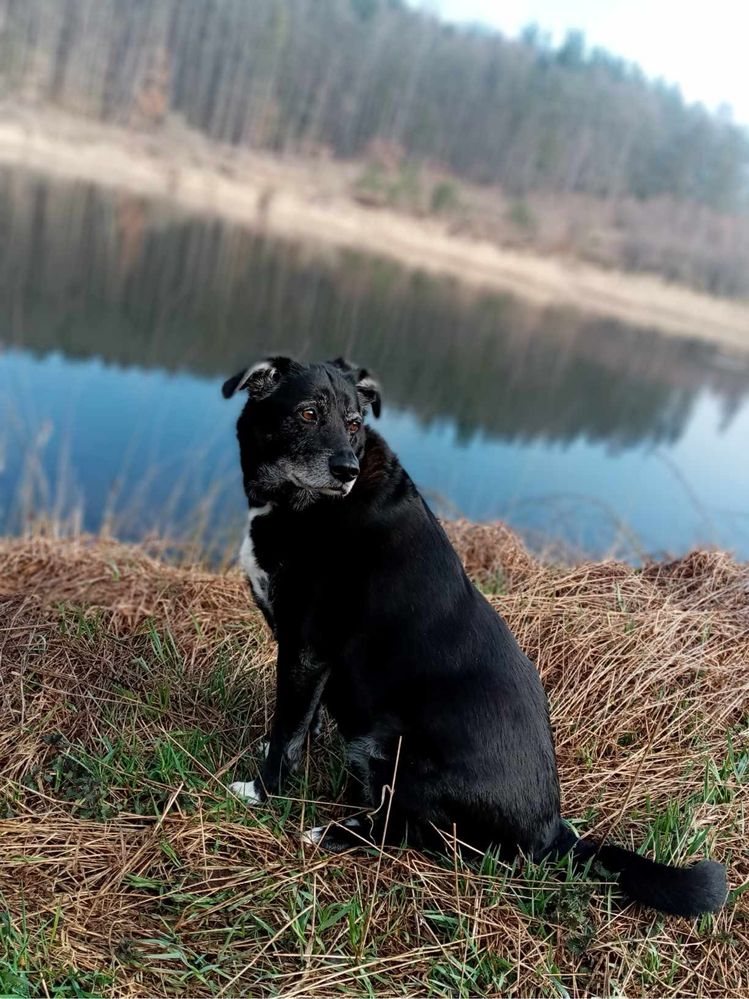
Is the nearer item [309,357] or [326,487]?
[326,487]

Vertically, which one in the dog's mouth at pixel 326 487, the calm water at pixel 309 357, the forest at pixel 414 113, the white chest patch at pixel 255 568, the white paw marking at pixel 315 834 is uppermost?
the forest at pixel 414 113

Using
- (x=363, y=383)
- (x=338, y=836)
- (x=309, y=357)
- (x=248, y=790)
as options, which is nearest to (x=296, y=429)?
(x=363, y=383)

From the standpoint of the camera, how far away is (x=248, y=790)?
290cm

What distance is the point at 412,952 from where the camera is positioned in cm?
221

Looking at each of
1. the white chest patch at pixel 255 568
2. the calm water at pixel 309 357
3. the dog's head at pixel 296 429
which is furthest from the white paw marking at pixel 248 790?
the calm water at pixel 309 357

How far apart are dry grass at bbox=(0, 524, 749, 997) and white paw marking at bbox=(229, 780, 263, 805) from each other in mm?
71

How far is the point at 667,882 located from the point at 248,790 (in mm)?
1506

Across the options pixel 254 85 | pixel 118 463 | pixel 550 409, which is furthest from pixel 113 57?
pixel 118 463

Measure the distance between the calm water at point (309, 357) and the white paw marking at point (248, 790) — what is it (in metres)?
3.39

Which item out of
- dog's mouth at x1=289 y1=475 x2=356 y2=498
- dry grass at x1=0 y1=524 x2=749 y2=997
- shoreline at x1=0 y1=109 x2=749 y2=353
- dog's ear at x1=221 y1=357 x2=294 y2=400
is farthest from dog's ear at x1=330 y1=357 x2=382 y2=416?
shoreline at x1=0 y1=109 x2=749 y2=353

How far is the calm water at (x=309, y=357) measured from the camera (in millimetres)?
8133

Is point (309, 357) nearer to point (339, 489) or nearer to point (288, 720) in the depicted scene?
point (339, 489)

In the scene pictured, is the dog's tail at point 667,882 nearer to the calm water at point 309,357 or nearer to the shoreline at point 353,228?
the calm water at point 309,357

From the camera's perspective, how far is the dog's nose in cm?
269
